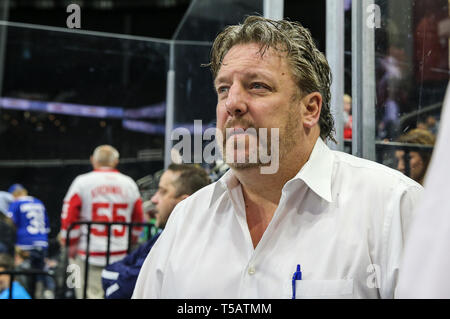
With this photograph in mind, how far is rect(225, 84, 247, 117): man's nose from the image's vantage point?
3.97 feet

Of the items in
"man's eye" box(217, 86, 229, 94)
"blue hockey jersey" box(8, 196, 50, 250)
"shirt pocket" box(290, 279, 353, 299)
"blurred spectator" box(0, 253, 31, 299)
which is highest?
"man's eye" box(217, 86, 229, 94)

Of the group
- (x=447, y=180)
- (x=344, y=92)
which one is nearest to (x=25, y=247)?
(x=344, y=92)

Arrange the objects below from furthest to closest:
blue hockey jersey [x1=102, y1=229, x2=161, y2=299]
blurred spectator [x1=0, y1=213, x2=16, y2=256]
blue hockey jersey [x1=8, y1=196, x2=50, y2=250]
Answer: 1. blue hockey jersey [x1=8, y1=196, x2=50, y2=250]
2. blurred spectator [x1=0, y1=213, x2=16, y2=256]
3. blue hockey jersey [x1=102, y1=229, x2=161, y2=299]

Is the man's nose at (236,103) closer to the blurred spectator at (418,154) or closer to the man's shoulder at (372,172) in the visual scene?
the man's shoulder at (372,172)

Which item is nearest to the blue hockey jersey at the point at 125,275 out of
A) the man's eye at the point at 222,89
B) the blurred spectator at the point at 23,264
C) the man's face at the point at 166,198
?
the man's face at the point at 166,198

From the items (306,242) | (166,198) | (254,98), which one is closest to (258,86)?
(254,98)

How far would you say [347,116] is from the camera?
1.86m

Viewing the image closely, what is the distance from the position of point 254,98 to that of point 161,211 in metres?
1.25

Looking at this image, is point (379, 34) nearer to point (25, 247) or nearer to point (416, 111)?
point (416, 111)

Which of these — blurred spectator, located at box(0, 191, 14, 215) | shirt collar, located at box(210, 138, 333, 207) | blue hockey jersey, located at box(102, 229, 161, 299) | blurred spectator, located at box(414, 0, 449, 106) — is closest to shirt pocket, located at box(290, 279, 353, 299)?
shirt collar, located at box(210, 138, 333, 207)

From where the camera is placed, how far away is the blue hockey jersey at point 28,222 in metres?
4.07

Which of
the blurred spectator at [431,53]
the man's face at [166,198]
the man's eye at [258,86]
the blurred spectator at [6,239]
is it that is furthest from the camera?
the blurred spectator at [6,239]

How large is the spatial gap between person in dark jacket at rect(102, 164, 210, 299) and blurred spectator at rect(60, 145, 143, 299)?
111cm

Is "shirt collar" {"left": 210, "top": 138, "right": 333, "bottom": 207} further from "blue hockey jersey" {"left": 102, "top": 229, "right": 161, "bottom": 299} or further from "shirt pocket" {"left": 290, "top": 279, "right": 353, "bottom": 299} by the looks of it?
"blue hockey jersey" {"left": 102, "top": 229, "right": 161, "bottom": 299}
